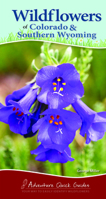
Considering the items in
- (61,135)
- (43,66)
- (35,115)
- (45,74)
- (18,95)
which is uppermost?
(43,66)

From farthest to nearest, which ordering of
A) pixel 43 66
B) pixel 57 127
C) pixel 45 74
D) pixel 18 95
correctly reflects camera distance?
pixel 43 66 < pixel 18 95 < pixel 57 127 < pixel 45 74

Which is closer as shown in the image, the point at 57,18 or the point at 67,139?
the point at 67,139

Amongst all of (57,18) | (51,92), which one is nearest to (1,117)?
(51,92)

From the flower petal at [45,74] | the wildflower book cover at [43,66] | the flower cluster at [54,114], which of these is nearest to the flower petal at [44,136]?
the flower cluster at [54,114]

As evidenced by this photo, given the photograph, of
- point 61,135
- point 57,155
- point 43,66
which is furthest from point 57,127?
point 43,66

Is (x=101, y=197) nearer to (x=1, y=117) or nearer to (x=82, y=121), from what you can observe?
(x=82, y=121)

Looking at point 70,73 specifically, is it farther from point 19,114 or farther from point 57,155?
point 57,155

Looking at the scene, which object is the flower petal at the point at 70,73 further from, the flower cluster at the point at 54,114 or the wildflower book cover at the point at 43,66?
the wildflower book cover at the point at 43,66

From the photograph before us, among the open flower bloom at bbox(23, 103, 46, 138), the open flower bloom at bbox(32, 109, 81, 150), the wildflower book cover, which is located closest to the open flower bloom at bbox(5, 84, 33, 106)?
the wildflower book cover
